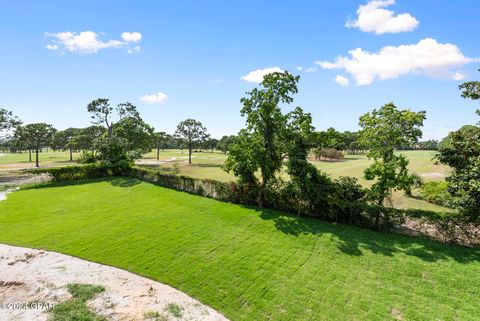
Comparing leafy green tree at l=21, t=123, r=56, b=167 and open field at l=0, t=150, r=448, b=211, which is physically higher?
leafy green tree at l=21, t=123, r=56, b=167

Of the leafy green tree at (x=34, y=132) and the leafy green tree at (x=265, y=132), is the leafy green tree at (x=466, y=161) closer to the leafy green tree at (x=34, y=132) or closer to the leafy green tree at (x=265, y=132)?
the leafy green tree at (x=265, y=132)

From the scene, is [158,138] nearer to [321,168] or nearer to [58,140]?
[58,140]

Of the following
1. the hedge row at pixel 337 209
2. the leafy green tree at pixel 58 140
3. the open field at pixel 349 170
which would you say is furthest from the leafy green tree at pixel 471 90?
the leafy green tree at pixel 58 140

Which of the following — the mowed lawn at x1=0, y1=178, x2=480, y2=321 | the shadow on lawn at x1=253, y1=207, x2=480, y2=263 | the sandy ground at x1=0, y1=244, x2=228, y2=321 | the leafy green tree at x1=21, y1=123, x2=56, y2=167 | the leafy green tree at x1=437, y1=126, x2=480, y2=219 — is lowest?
the sandy ground at x1=0, y1=244, x2=228, y2=321

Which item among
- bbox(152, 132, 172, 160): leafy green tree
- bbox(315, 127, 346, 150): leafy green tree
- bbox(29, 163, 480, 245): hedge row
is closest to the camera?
bbox(29, 163, 480, 245): hedge row

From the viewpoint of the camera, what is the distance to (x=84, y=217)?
54.4ft

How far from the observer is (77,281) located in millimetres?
9602

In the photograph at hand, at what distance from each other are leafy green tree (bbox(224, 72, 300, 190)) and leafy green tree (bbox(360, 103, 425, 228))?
16.9 ft

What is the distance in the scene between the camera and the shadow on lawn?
36.6ft

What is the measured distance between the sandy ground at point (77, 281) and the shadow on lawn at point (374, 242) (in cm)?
720

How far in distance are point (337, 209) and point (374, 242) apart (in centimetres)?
287

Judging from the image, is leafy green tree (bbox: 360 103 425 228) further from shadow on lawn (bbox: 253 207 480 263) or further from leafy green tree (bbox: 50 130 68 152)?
leafy green tree (bbox: 50 130 68 152)

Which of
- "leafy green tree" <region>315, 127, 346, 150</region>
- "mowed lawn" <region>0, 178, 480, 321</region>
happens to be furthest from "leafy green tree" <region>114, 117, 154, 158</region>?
"leafy green tree" <region>315, 127, 346, 150</region>

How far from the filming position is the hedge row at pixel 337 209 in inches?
474
